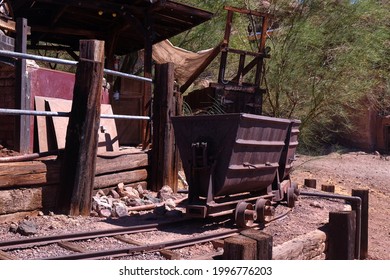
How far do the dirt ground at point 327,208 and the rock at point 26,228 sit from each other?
8cm

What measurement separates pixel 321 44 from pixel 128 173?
31.5ft

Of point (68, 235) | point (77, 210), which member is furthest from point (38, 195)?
point (68, 235)

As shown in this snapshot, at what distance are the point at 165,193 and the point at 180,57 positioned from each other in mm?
6260

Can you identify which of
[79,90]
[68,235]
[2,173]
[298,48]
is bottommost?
[68,235]

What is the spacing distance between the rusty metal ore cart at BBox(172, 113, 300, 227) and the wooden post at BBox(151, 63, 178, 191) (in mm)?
1426

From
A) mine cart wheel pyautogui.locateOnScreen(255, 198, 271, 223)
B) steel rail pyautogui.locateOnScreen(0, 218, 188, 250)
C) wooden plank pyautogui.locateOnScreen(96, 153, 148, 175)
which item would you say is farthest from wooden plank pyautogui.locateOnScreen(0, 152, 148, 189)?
mine cart wheel pyautogui.locateOnScreen(255, 198, 271, 223)

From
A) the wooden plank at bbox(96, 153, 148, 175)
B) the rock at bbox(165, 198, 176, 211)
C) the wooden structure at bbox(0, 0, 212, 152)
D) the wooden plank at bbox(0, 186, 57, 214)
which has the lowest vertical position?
the rock at bbox(165, 198, 176, 211)

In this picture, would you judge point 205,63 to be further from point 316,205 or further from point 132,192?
point 132,192

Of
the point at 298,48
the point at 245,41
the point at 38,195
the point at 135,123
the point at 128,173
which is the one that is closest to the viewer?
the point at 38,195

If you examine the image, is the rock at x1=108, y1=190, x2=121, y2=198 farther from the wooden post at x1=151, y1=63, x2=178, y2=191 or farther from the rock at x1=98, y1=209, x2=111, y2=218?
the wooden post at x1=151, y1=63, x2=178, y2=191

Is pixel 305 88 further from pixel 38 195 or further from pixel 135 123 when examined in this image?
pixel 38 195

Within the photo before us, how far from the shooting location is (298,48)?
1554cm

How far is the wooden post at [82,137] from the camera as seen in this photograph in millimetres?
6188

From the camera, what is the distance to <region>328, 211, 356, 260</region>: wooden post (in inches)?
269
